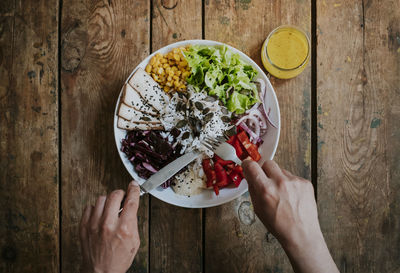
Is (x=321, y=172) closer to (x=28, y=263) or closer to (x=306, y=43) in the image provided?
(x=306, y=43)

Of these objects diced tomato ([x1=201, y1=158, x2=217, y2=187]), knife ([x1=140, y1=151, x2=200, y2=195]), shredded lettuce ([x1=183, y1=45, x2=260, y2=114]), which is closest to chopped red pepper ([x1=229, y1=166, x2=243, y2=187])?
diced tomato ([x1=201, y1=158, x2=217, y2=187])

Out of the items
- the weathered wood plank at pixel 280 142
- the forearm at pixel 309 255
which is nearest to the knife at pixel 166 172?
the weathered wood plank at pixel 280 142

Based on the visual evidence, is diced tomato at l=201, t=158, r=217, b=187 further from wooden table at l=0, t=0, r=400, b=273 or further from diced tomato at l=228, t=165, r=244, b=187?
wooden table at l=0, t=0, r=400, b=273

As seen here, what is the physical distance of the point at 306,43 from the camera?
197cm

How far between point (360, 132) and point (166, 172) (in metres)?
1.34

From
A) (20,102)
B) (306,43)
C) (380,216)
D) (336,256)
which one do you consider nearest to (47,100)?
(20,102)

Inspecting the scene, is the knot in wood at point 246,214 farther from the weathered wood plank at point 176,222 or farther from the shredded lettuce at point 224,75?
the shredded lettuce at point 224,75

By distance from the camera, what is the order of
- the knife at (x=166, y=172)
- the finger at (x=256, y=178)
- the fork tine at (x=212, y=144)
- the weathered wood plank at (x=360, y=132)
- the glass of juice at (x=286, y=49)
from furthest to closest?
the weathered wood plank at (x=360, y=132) → the glass of juice at (x=286, y=49) → the fork tine at (x=212, y=144) → the knife at (x=166, y=172) → the finger at (x=256, y=178)

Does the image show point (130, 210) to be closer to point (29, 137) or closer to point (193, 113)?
point (193, 113)

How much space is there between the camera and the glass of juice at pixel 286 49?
1.97 m

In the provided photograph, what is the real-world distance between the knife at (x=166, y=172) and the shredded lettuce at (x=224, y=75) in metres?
0.39

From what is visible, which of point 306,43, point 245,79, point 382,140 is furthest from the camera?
point 382,140

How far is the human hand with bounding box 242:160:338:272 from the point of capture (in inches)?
56.9

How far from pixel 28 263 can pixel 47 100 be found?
1089 mm
